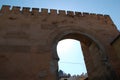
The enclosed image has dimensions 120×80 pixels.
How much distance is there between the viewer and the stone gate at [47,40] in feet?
20.1

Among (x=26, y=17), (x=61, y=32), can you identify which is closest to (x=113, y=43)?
(x=61, y=32)

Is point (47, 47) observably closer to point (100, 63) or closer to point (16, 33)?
point (16, 33)

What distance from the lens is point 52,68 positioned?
6.28 m

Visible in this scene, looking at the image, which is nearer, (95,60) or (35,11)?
(35,11)

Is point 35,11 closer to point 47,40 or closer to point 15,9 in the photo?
point 15,9

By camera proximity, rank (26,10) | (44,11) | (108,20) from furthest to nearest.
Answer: (108,20), (44,11), (26,10)

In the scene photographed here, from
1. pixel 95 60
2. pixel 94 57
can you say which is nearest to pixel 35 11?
pixel 94 57

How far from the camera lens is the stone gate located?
6.13 metres

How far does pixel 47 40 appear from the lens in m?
7.18

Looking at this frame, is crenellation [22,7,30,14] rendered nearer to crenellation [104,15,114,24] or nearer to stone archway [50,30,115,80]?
stone archway [50,30,115,80]

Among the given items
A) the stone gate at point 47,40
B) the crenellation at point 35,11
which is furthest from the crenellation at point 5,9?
the crenellation at point 35,11

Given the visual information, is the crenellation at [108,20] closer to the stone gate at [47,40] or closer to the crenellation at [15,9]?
the stone gate at [47,40]

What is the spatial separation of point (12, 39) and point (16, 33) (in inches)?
17.9

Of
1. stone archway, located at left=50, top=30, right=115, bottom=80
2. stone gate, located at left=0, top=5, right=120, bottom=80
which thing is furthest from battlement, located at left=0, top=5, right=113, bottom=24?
stone archway, located at left=50, top=30, right=115, bottom=80
